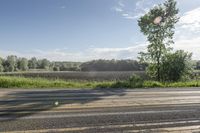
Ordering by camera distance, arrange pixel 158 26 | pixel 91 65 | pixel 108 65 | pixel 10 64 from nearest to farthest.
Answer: pixel 158 26
pixel 108 65
pixel 91 65
pixel 10 64

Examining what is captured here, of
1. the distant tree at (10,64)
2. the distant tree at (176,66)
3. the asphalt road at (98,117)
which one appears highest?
the distant tree at (10,64)

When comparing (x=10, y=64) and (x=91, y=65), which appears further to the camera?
(x=10, y=64)

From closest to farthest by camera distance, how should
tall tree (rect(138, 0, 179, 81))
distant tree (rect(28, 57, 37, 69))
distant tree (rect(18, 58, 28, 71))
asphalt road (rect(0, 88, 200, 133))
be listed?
1. asphalt road (rect(0, 88, 200, 133))
2. tall tree (rect(138, 0, 179, 81))
3. distant tree (rect(18, 58, 28, 71))
4. distant tree (rect(28, 57, 37, 69))

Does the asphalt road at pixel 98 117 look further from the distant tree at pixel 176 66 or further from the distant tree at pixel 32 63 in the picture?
the distant tree at pixel 32 63

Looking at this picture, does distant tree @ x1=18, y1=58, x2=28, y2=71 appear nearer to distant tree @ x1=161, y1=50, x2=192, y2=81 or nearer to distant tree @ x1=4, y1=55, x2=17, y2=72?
distant tree @ x1=4, y1=55, x2=17, y2=72

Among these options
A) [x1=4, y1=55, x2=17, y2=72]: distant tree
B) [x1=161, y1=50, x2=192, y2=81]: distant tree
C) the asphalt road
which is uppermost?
[x1=4, y1=55, x2=17, y2=72]: distant tree

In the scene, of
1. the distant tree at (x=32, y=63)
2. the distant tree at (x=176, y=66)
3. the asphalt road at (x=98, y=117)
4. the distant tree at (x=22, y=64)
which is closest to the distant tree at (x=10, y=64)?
the distant tree at (x=22, y=64)

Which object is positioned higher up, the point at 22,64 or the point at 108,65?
the point at 22,64

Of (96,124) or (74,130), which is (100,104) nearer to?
(96,124)

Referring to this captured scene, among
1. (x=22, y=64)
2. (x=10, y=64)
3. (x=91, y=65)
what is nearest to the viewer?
(x=91, y=65)

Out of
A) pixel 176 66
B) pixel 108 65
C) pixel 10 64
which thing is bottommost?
pixel 176 66

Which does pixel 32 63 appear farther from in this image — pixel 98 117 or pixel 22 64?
pixel 98 117

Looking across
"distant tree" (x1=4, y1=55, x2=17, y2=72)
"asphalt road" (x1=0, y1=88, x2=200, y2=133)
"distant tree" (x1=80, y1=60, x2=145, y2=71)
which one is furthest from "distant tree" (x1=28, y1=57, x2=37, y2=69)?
"asphalt road" (x1=0, y1=88, x2=200, y2=133)

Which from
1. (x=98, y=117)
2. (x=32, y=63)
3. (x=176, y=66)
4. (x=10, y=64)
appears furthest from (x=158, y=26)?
(x=32, y=63)
